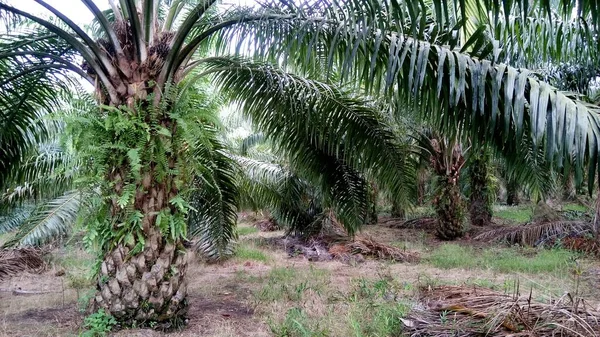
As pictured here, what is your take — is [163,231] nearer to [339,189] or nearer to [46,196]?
[339,189]

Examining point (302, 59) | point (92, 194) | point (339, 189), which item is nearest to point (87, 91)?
point (92, 194)

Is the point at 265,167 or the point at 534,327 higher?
the point at 265,167

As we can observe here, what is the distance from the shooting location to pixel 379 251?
30.0 ft

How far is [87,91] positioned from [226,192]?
131 inches

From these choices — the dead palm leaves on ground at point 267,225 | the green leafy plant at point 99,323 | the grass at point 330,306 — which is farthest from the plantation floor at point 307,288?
the dead palm leaves on ground at point 267,225

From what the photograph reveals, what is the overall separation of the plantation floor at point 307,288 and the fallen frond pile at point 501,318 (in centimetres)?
20

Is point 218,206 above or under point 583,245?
above

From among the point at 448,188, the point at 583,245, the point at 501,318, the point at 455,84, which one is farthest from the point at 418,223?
the point at 455,84

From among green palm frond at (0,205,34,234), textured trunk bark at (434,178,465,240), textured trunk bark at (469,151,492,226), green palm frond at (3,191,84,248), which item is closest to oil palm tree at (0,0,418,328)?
green palm frond at (3,191,84,248)

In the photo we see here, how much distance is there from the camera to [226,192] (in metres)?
7.47

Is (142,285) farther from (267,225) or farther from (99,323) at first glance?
(267,225)

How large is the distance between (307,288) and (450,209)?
20.7ft

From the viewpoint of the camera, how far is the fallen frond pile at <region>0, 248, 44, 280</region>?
821 cm

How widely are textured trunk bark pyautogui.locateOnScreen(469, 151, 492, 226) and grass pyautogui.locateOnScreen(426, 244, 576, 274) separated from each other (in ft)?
12.1
